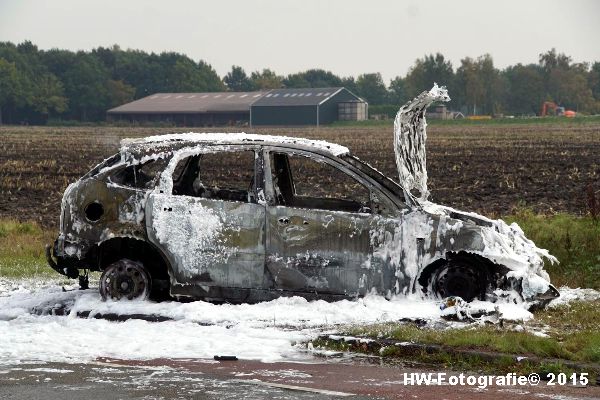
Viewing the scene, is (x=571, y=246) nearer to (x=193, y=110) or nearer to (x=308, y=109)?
(x=308, y=109)

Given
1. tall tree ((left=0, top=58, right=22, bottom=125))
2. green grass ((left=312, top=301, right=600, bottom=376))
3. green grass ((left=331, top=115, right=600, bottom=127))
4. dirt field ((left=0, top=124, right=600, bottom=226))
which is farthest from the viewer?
tall tree ((left=0, top=58, right=22, bottom=125))

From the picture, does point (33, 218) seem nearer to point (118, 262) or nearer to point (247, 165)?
point (118, 262)

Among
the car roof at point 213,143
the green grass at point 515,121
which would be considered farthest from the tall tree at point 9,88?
the car roof at point 213,143

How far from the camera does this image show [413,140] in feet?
39.3

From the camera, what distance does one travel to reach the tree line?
165 m

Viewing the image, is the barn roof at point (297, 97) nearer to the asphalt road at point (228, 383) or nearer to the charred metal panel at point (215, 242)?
the charred metal panel at point (215, 242)

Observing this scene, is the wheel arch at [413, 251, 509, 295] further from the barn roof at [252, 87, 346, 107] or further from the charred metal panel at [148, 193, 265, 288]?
the barn roof at [252, 87, 346, 107]

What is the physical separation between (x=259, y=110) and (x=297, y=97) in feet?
22.1

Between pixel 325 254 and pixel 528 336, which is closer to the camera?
pixel 528 336

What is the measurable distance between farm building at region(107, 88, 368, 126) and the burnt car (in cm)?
12932

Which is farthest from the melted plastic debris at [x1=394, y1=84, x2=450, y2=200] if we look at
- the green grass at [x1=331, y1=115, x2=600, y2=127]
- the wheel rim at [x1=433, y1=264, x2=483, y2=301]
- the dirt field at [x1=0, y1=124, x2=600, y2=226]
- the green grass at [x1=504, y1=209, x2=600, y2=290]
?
the green grass at [x1=331, y1=115, x2=600, y2=127]

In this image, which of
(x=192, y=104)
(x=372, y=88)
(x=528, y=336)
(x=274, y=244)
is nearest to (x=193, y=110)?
(x=192, y=104)

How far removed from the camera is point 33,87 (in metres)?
160

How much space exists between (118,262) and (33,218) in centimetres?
1366
